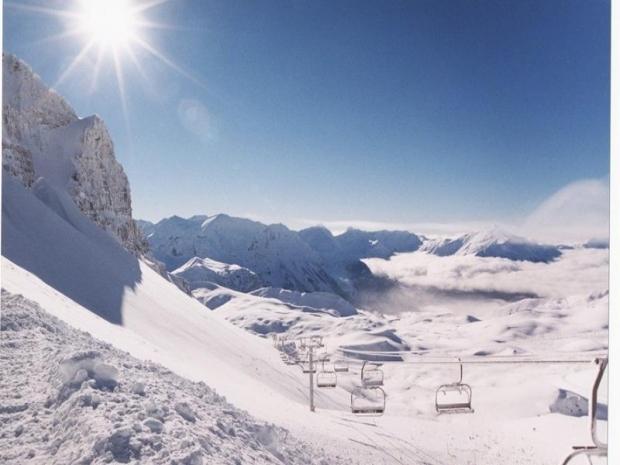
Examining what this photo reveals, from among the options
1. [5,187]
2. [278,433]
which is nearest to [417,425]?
[278,433]

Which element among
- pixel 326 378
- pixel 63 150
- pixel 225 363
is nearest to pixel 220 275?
pixel 63 150

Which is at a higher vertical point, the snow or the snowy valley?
the snowy valley

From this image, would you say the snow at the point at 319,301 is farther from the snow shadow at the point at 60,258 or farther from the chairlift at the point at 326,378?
the chairlift at the point at 326,378

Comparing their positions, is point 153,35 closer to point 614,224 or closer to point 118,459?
point 118,459

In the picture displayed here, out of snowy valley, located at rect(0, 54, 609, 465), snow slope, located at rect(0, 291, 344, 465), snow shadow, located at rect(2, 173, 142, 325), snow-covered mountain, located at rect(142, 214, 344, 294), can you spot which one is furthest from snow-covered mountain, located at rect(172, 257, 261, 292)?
snow slope, located at rect(0, 291, 344, 465)

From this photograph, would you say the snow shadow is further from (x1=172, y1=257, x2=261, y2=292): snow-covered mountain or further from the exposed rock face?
(x1=172, y1=257, x2=261, y2=292): snow-covered mountain

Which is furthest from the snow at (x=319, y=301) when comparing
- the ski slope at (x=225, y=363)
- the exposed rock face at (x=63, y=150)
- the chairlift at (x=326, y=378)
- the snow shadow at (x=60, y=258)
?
the chairlift at (x=326, y=378)
